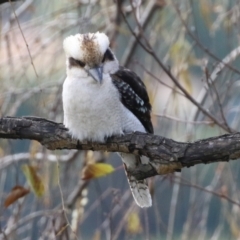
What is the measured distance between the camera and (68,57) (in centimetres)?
265

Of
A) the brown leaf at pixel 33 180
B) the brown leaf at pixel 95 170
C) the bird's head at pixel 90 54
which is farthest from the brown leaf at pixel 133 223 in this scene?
the bird's head at pixel 90 54

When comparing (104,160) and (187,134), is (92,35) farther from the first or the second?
(104,160)

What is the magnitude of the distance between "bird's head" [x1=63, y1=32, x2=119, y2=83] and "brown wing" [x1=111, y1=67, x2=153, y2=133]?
0.06m

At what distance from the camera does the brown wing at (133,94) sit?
8.74 ft

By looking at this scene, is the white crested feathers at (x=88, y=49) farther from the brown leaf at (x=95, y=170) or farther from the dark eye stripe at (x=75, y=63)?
the brown leaf at (x=95, y=170)

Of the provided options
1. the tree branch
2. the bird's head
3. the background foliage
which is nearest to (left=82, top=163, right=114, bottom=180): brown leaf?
the tree branch

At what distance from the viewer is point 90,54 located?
2.56 metres

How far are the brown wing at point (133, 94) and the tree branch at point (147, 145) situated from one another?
0.20 meters

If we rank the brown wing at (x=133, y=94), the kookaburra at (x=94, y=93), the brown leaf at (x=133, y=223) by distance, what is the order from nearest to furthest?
the kookaburra at (x=94, y=93)
the brown wing at (x=133, y=94)
the brown leaf at (x=133, y=223)

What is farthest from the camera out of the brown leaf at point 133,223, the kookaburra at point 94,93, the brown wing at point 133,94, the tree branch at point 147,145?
the brown leaf at point 133,223

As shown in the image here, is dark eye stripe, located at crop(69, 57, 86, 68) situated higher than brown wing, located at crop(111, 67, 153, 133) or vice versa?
dark eye stripe, located at crop(69, 57, 86, 68)

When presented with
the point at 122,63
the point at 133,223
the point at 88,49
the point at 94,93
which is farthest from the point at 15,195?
the point at 122,63

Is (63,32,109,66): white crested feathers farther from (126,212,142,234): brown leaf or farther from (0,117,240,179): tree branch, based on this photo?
(126,212,142,234): brown leaf

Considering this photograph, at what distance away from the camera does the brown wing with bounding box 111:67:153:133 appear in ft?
8.74
